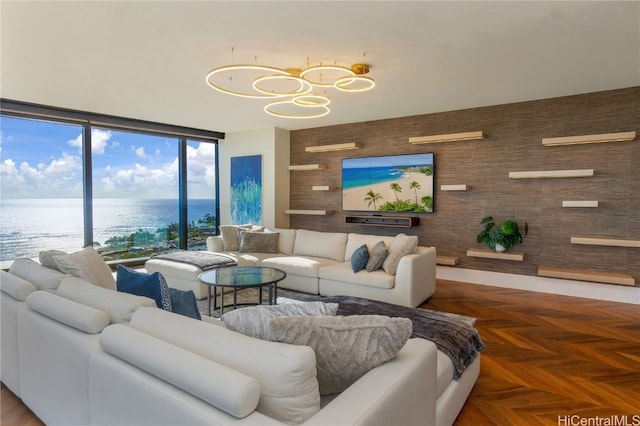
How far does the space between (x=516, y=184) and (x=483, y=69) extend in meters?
1.99

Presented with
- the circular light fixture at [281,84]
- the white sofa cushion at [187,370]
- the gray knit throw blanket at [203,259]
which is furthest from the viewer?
the gray knit throw blanket at [203,259]

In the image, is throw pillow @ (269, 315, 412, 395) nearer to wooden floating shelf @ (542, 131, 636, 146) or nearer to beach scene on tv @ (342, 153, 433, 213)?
wooden floating shelf @ (542, 131, 636, 146)

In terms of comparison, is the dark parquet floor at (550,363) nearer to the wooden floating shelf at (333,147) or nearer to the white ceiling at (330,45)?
the white ceiling at (330,45)

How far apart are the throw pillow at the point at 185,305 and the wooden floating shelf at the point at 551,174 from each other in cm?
444

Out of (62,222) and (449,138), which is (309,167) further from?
(62,222)

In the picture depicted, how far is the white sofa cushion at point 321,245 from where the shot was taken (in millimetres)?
4977

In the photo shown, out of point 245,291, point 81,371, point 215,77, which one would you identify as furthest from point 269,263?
point 81,371

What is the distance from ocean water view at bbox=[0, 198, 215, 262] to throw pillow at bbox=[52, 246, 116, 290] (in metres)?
3.43

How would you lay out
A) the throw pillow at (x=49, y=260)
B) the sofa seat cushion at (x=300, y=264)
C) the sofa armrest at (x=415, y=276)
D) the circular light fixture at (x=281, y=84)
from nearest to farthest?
the throw pillow at (x=49, y=260) → the circular light fixture at (x=281, y=84) → the sofa armrest at (x=415, y=276) → the sofa seat cushion at (x=300, y=264)

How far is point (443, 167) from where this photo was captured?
5602 mm

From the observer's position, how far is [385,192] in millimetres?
6109

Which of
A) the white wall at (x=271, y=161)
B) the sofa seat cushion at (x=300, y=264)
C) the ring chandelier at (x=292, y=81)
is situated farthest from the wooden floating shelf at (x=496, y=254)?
the white wall at (x=271, y=161)

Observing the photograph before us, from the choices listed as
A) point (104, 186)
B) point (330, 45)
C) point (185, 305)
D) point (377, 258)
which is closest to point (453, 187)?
point (377, 258)

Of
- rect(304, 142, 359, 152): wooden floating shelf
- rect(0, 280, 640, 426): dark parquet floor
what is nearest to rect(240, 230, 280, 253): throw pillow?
rect(304, 142, 359, 152): wooden floating shelf
